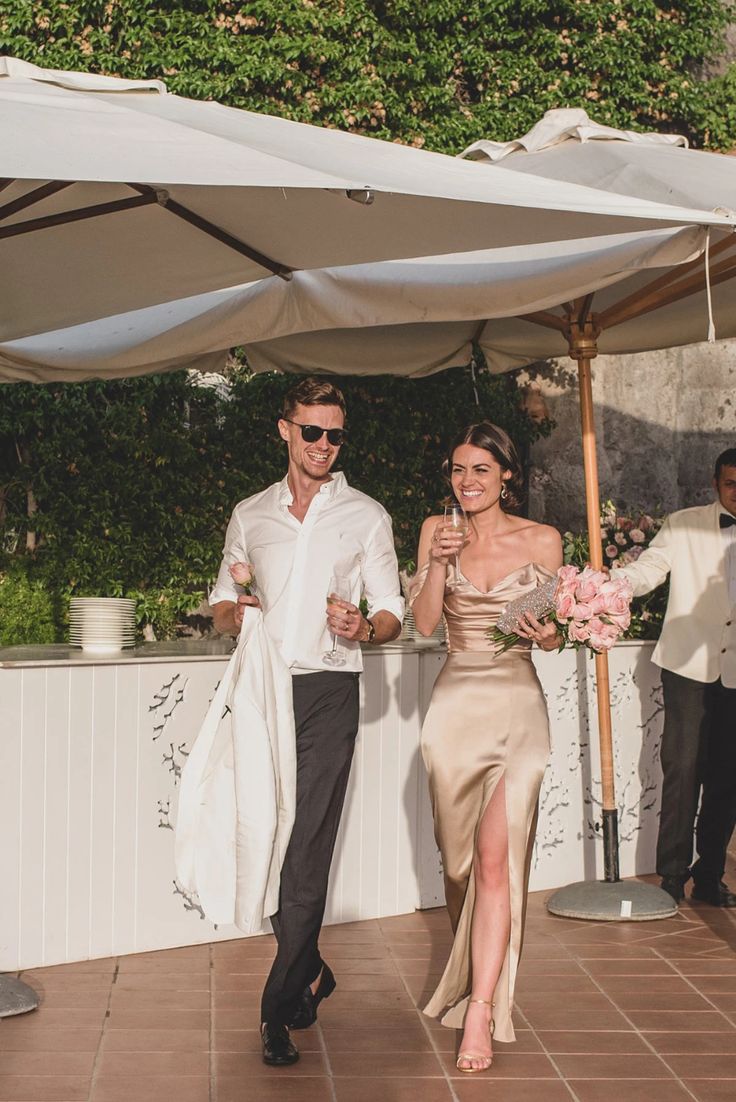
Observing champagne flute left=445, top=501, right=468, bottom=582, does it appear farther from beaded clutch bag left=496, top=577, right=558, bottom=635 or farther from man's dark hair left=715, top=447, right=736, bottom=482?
man's dark hair left=715, top=447, right=736, bottom=482

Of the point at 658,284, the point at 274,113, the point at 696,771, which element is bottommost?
the point at 696,771

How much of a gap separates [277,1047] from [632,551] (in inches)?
165

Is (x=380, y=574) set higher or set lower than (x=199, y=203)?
lower

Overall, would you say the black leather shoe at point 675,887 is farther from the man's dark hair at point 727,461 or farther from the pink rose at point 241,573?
the pink rose at point 241,573

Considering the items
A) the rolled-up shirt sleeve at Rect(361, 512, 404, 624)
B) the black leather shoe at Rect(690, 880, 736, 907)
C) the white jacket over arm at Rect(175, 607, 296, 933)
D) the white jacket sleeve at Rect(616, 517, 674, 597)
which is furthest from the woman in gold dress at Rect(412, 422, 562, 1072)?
the black leather shoe at Rect(690, 880, 736, 907)

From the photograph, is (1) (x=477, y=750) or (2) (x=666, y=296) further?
(2) (x=666, y=296)

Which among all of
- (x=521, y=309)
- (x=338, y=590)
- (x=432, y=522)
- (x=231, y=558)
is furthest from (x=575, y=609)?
(x=521, y=309)

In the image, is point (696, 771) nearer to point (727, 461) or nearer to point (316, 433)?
point (727, 461)

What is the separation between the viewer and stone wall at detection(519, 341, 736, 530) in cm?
1195

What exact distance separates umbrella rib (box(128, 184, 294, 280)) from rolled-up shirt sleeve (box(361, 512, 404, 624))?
108cm

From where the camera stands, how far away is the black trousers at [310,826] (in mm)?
4445

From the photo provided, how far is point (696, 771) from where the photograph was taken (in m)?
6.82

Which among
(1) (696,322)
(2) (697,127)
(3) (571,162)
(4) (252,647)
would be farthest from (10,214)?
(2) (697,127)

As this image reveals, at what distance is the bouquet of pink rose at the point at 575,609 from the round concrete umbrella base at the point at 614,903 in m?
2.24
